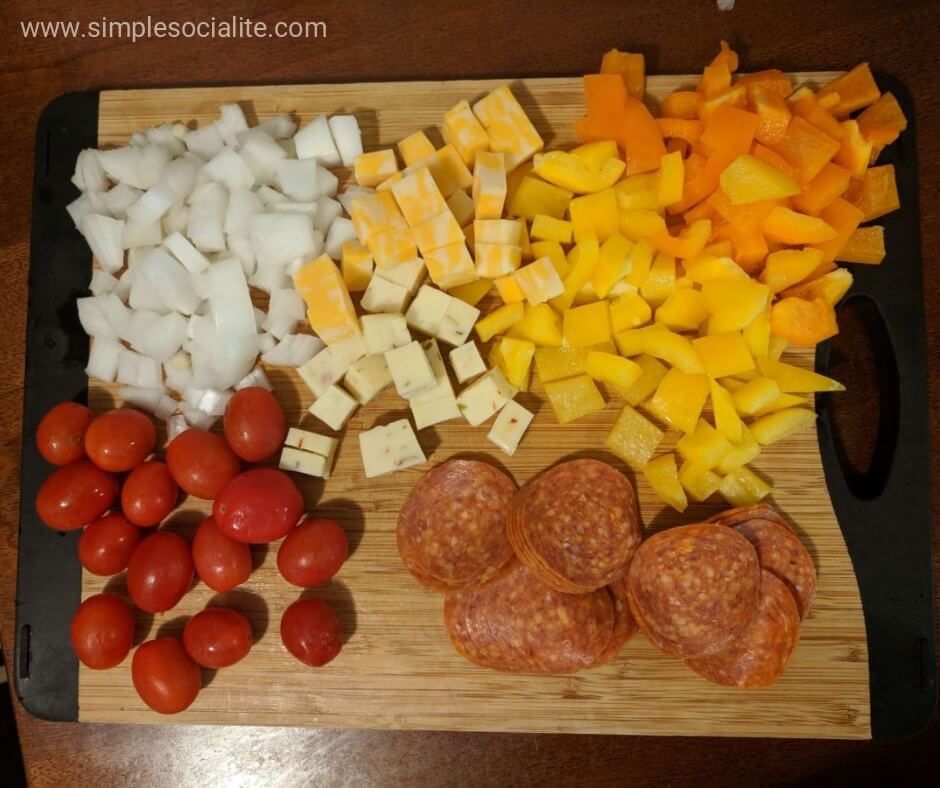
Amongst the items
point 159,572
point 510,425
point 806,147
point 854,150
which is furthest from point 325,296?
point 854,150

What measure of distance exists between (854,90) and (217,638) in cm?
231

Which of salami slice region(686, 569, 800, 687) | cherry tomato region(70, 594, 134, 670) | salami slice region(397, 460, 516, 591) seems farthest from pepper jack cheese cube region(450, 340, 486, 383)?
cherry tomato region(70, 594, 134, 670)

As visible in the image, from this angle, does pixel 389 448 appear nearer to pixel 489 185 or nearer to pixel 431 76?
pixel 489 185

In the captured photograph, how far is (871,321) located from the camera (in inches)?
81.6

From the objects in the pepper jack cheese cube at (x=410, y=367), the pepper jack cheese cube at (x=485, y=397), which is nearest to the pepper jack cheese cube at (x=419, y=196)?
the pepper jack cheese cube at (x=410, y=367)

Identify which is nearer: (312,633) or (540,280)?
(312,633)

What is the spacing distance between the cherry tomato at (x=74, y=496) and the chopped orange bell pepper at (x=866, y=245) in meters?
2.18

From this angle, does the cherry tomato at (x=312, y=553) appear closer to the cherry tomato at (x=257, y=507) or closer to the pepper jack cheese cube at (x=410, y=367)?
the cherry tomato at (x=257, y=507)

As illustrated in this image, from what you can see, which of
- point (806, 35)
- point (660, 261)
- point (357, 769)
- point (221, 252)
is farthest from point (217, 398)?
point (806, 35)

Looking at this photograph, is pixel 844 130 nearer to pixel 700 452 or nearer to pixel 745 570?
pixel 700 452

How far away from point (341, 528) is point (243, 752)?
0.75 metres

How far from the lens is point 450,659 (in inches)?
76.7

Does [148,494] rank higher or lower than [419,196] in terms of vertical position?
lower

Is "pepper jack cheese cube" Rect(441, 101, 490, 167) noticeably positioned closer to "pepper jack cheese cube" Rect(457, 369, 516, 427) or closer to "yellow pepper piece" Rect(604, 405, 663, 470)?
"pepper jack cheese cube" Rect(457, 369, 516, 427)
